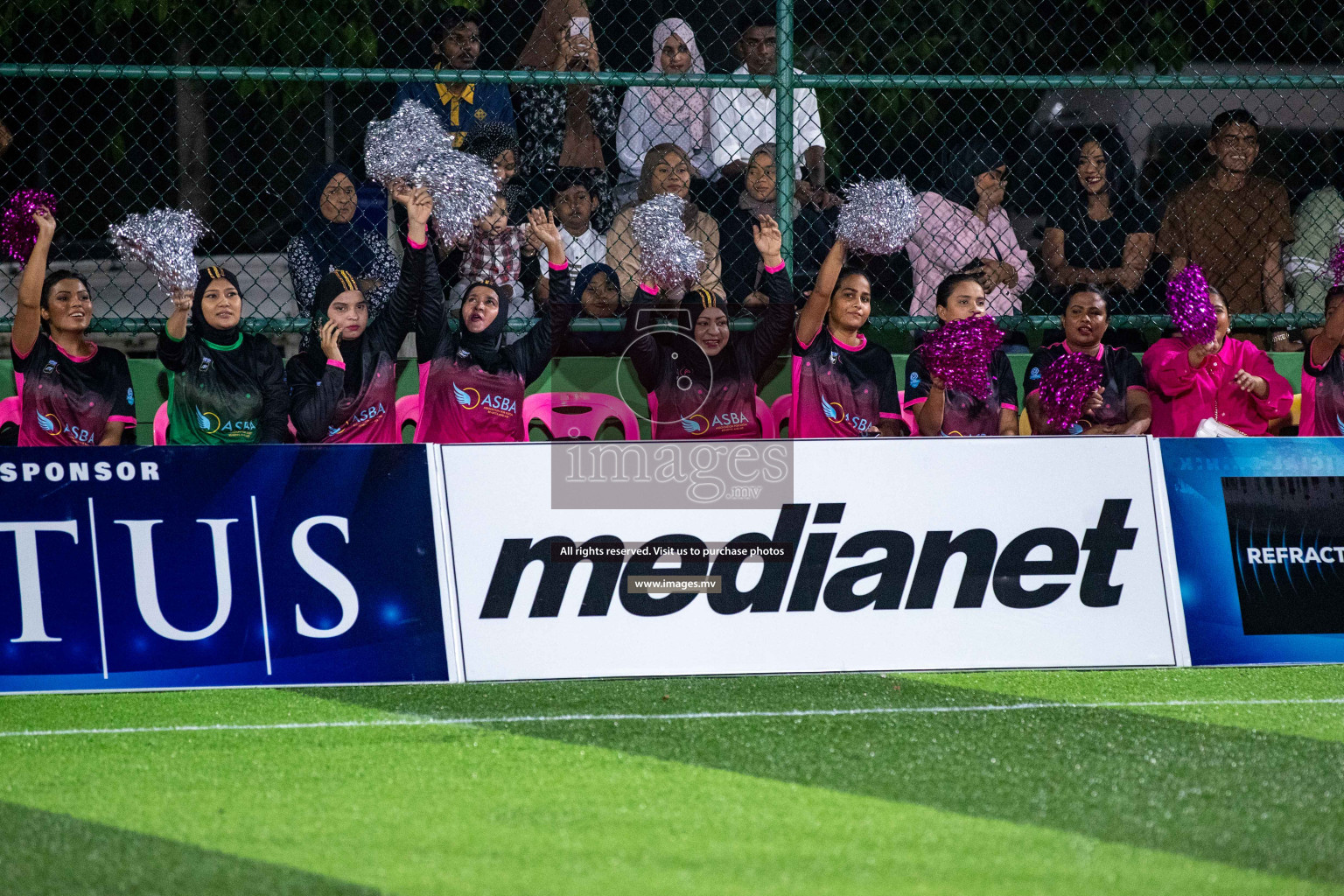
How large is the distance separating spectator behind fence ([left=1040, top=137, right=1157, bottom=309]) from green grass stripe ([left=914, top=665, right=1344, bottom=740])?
1.88 m

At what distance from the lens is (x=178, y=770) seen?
3.53 m

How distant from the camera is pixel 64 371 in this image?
17.8 ft

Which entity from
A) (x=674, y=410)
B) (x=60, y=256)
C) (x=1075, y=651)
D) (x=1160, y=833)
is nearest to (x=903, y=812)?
(x=1160, y=833)

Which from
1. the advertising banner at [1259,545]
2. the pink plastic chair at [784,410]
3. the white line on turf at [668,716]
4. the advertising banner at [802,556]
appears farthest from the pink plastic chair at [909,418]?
the white line on turf at [668,716]

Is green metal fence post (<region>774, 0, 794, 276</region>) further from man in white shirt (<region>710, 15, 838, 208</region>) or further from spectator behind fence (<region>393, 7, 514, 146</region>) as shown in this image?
A: spectator behind fence (<region>393, 7, 514, 146</region>)

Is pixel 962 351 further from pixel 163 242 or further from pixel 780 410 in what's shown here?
pixel 163 242

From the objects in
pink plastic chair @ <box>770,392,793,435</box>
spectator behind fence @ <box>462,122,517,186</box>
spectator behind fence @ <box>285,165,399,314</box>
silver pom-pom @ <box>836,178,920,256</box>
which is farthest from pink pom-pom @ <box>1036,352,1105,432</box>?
spectator behind fence @ <box>285,165,399,314</box>

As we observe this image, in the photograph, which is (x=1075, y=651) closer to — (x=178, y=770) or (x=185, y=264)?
(x=178, y=770)

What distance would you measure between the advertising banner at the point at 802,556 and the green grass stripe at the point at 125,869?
1453mm

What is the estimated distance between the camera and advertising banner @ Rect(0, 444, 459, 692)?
4.20 meters

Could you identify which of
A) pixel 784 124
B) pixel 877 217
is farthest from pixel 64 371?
pixel 877 217

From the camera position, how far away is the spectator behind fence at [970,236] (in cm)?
591

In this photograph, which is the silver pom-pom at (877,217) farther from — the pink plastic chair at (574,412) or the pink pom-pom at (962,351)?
the pink plastic chair at (574,412)

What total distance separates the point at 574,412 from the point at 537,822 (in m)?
2.98
